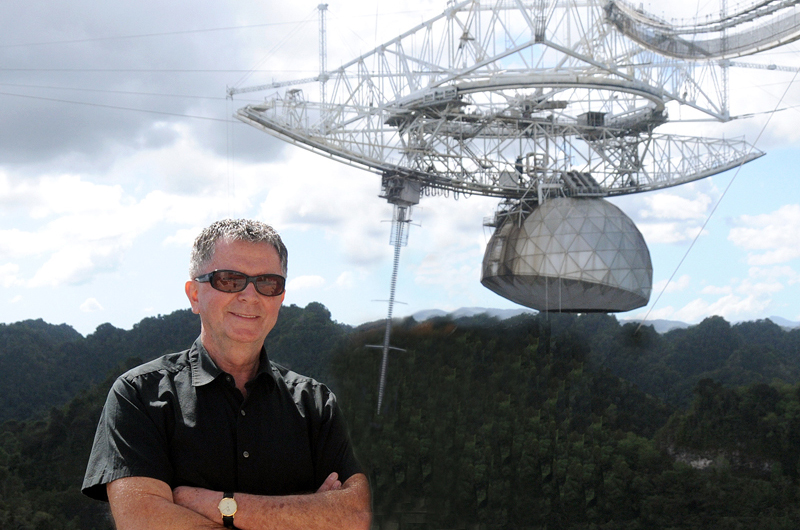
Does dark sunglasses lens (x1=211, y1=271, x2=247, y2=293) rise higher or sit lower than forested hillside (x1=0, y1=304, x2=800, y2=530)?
higher

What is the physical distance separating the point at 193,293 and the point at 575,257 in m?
35.7

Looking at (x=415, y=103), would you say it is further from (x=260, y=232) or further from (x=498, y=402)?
(x=260, y=232)

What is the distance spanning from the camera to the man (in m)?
4.61

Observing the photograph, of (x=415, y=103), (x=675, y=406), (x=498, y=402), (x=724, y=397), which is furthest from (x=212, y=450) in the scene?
(x=675, y=406)

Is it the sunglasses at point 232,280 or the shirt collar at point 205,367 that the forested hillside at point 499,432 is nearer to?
the shirt collar at point 205,367

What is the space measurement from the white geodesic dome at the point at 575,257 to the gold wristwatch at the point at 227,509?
3602cm

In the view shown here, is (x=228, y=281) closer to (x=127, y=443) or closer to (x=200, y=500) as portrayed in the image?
(x=127, y=443)

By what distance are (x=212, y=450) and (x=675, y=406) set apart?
50.3 m

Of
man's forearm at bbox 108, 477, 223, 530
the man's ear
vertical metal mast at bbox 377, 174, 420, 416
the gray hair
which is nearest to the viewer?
man's forearm at bbox 108, 477, 223, 530

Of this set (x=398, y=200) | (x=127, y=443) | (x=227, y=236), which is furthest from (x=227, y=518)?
(x=398, y=200)

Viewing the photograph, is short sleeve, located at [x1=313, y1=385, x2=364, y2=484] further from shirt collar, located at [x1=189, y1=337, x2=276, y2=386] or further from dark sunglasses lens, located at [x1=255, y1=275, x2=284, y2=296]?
dark sunglasses lens, located at [x1=255, y1=275, x2=284, y2=296]

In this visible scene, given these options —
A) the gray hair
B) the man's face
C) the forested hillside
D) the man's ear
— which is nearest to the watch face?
the man's face

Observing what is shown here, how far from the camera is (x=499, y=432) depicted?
43.3 meters

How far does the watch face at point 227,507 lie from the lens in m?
4.60
